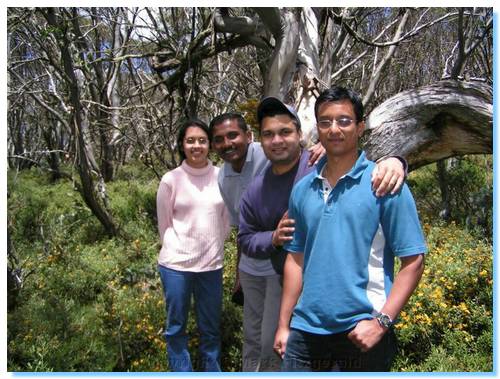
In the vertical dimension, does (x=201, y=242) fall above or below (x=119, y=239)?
above

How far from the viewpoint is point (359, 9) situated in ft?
23.4

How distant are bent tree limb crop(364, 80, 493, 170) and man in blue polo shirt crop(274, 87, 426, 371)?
2129 mm

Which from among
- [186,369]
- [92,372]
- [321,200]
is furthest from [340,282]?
[92,372]

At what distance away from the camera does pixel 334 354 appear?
1843 mm

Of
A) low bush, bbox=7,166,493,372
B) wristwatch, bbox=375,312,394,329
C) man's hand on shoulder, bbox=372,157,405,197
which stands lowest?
low bush, bbox=7,166,493,372

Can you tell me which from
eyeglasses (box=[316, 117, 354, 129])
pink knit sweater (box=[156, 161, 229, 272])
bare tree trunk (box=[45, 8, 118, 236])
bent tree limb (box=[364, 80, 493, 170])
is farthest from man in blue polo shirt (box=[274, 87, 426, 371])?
bare tree trunk (box=[45, 8, 118, 236])

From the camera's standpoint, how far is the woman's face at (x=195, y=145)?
3096mm

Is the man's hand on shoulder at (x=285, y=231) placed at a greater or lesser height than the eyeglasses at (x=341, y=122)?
lesser

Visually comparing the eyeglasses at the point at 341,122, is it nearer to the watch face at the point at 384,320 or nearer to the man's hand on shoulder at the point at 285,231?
the man's hand on shoulder at the point at 285,231

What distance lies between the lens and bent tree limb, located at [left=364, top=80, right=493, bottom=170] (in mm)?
3811

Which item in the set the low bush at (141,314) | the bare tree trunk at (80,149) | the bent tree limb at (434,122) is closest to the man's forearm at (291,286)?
the low bush at (141,314)

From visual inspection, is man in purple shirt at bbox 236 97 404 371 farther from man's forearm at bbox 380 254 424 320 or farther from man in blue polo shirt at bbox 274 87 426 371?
man's forearm at bbox 380 254 424 320

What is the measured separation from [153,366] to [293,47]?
8.88 feet
